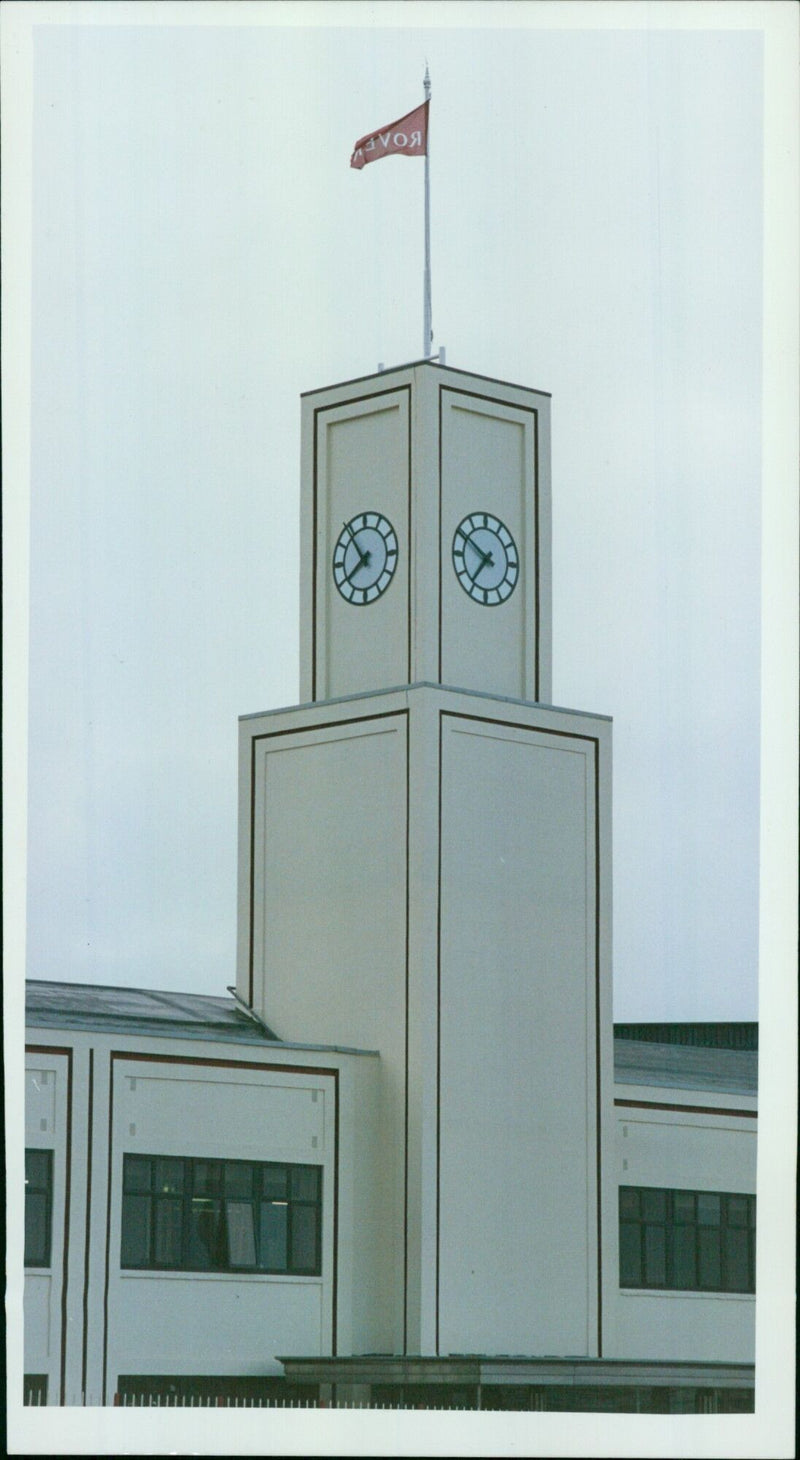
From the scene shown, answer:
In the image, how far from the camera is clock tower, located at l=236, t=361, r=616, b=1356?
3534 centimetres

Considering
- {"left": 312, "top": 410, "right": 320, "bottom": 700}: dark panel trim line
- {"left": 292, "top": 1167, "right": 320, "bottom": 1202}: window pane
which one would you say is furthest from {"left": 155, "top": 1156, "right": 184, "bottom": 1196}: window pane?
{"left": 312, "top": 410, "right": 320, "bottom": 700}: dark panel trim line

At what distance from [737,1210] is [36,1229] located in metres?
9.62

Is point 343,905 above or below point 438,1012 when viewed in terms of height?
above

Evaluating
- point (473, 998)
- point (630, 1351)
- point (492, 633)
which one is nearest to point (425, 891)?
point (473, 998)

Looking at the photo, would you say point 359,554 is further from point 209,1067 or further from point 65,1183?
point 65,1183

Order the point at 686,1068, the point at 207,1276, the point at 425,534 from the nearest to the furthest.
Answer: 1. the point at 207,1276
2. the point at 425,534
3. the point at 686,1068

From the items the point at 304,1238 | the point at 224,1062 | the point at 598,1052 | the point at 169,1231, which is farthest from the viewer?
the point at 598,1052

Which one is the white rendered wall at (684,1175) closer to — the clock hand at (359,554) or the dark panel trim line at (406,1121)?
the dark panel trim line at (406,1121)

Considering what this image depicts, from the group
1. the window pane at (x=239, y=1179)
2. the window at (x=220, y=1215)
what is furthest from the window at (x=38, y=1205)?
the window pane at (x=239, y=1179)

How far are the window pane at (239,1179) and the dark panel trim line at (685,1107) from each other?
514 centimetres

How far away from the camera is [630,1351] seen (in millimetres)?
36594

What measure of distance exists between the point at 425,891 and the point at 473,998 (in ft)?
4.73

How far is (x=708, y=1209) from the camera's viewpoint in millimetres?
37781

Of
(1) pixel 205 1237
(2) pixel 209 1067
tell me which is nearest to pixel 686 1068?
(2) pixel 209 1067
